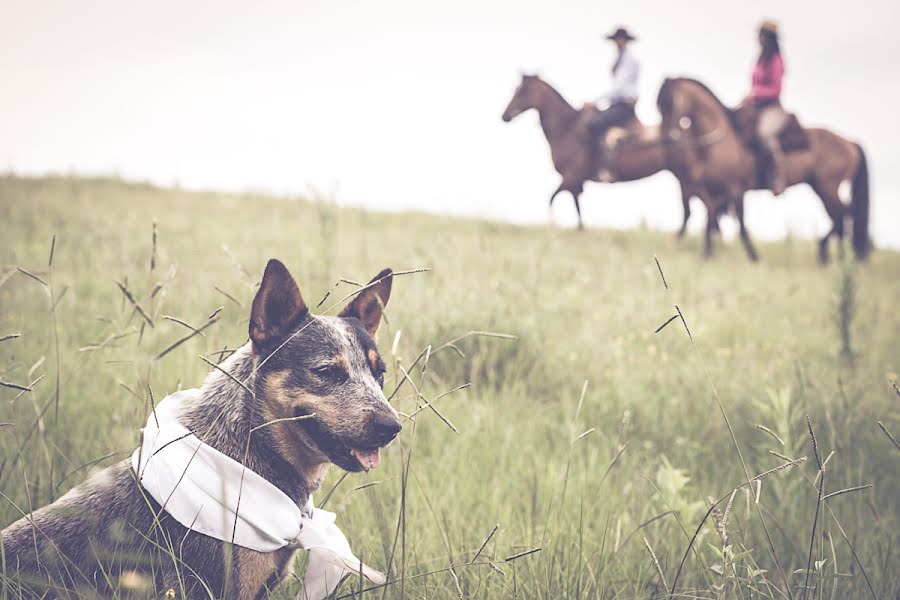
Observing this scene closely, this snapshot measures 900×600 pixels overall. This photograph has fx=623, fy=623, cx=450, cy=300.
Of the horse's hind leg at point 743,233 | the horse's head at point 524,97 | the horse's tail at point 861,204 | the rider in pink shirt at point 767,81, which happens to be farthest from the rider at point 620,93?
the horse's tail at point 861,204

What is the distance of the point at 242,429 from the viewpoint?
2080 millimetres

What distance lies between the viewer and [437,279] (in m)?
5.46

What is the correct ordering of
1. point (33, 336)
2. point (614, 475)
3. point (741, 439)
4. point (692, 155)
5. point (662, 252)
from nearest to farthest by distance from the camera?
point (614, 475), point (741, 439), point (33, 336), point (662, 252), point (692, 155)

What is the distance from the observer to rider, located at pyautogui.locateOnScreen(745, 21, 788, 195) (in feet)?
36.9

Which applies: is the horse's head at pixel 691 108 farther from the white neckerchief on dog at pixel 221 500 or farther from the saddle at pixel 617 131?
the white neckerchief on dog at pixel 221 500

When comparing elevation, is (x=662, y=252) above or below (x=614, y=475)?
above

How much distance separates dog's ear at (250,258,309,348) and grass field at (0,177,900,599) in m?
0.12

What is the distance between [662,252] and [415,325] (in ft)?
27.4

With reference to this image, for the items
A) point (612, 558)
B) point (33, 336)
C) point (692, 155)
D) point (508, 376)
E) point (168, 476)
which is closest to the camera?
point (168, 476)

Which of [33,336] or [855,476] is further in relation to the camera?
[33,336]

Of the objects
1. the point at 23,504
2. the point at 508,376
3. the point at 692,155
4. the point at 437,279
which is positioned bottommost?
the point at 23,504

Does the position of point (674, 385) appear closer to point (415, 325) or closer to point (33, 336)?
point (415, 325)

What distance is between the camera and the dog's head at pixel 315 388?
1.98m

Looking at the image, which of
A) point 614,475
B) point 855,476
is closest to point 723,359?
point 855,476
